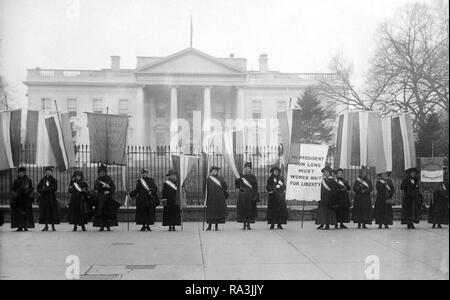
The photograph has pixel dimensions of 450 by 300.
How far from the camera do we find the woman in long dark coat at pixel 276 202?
1323 centimetres

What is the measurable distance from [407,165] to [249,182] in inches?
156

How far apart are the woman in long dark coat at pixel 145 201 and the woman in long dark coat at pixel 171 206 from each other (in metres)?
0.30

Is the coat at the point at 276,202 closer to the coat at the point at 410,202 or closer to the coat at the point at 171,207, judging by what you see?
the coat at the point at 171,207

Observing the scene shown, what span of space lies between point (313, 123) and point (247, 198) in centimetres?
2375

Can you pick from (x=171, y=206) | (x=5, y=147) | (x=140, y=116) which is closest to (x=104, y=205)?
(x=171, y=206)

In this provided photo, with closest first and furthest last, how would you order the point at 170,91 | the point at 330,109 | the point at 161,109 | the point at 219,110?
the point at 330,109
the point at 170,91
the point at 219,110
the point at 161,109

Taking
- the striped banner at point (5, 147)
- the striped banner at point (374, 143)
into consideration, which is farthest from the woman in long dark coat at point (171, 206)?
the striped banner at point (374, 143)

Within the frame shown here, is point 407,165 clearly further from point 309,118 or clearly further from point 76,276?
point 309,118

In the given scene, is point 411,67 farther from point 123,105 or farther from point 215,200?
point 123,105

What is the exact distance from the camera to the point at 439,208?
13117 mm

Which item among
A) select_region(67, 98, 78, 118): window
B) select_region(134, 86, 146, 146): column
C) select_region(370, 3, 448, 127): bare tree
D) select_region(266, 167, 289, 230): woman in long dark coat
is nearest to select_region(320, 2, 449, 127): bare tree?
select_region(370, 3, 448, 127): bare tree

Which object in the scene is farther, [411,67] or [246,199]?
[411,67]

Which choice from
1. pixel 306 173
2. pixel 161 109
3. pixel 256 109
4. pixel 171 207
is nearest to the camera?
pixel 306 173

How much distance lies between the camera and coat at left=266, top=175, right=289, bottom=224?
13234mm
